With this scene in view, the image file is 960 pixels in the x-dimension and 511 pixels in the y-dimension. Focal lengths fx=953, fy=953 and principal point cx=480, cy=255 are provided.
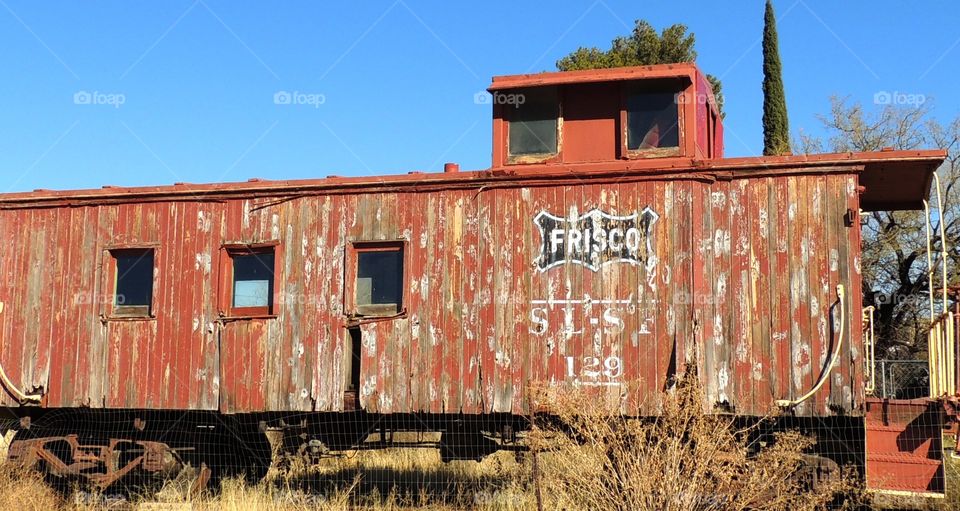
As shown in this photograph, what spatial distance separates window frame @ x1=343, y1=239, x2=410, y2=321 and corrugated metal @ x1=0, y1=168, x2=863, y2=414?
9cm

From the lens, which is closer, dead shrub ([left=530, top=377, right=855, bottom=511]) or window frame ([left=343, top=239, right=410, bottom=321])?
dead shrub ([left=530, top=377, right=855, bottom=511])

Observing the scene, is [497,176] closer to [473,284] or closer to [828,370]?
[473,284]

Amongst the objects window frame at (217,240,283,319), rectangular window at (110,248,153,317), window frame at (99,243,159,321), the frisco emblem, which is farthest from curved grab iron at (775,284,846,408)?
rectangular window at (110,248,153,317)

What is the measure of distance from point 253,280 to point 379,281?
1.72 m

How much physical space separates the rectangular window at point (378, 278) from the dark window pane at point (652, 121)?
319cm

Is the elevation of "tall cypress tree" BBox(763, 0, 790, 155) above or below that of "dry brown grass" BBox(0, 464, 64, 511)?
above

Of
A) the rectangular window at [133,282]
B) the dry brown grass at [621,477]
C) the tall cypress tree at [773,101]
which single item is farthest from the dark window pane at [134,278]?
the tall cypress tree at [773,101]

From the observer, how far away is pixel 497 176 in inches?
456

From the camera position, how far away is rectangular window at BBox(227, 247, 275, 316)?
12203mm

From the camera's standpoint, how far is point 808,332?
10.4 meters

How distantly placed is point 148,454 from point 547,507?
5.67m

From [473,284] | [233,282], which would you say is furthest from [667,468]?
[233,282]

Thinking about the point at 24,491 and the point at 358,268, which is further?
the point at 358,268

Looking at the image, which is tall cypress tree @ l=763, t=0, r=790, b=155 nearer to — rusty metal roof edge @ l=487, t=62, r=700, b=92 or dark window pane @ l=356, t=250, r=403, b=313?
rusty metal roof edge @ l=487, t=62, r=700, b=92
